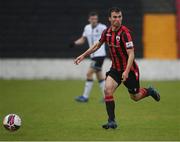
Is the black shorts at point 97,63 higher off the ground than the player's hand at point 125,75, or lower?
Answer: lower

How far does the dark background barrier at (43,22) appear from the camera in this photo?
73.8 ft

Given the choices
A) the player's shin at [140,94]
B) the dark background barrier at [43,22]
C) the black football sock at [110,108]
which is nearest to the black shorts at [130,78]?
the player's shin at [140,94]

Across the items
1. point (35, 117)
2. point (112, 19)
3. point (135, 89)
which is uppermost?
point (112, 19)

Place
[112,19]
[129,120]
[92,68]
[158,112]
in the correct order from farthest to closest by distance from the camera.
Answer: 1. [92,68]
2. [158,112]
3. [129,120]
4. [112,19]

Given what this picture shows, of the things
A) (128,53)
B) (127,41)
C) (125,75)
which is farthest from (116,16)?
(125,75)

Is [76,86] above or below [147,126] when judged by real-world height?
below

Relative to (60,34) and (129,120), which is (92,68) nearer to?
(129,120)

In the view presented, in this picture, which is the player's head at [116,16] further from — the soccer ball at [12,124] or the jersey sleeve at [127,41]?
the soccer ball at [12,124]

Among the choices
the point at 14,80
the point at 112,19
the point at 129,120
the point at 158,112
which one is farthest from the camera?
the point at 14,80

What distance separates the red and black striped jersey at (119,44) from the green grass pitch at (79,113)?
118 centimetres

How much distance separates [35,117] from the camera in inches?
514

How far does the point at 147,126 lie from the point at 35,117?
2.64 m

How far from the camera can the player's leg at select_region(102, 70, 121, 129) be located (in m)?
11.3

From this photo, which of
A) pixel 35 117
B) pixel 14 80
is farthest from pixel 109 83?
pixel 14 80
